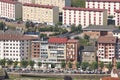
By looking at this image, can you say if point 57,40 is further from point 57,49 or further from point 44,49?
point 44,49

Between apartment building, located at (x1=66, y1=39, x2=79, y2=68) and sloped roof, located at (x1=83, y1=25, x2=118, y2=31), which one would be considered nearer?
apartment building, located at (x1=66, y1=39, x2=79, y2=68)

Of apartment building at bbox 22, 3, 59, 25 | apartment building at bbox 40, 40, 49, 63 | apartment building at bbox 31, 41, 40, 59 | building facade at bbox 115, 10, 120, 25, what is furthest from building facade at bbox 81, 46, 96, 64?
apartment building at bbox 22, 3, 59, 25

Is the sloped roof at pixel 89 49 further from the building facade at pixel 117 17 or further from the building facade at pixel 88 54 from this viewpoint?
the building facade at pixel 117 17

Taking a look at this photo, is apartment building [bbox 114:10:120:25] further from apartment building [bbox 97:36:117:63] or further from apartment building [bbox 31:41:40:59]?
apartment building [bbox 31:41:40:59]

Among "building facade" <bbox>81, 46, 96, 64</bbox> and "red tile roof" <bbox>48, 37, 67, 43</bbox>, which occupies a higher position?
"red tile roof" <bbox>48, 37, 67, 43</bbox>

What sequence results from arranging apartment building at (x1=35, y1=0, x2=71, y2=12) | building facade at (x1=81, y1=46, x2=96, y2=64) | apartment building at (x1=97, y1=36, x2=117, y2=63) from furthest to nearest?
apartment building at (x1=35, y1=0, x2=71, y2=12) < apartment building at (x1=97, y1=36, x2=117, y2=63) < building facade at (x1=81, y1=46, x2=96, y2=64)

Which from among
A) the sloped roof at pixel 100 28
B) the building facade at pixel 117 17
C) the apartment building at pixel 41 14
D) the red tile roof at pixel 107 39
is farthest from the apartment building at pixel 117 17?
the red tile roof at pixel 107 39

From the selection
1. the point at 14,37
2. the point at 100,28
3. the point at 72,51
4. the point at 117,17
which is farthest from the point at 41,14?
the point at 72,51

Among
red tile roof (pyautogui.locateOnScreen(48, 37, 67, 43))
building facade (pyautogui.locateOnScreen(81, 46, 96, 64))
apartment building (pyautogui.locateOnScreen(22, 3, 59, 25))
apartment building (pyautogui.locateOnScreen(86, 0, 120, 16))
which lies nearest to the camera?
building facade (pyautogui.locateOnScreen(81, 46, 96, 64))
